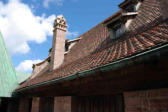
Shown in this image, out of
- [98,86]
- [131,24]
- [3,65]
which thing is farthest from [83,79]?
[3,65]

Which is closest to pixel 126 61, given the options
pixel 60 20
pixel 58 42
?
pixel 58 42

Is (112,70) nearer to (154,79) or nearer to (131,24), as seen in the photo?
(154,79)

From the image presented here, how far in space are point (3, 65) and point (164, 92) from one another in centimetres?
806

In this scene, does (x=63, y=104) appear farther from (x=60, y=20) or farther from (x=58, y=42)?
(x=60, y=20)

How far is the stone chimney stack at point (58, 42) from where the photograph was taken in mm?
7411

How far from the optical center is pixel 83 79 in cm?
292

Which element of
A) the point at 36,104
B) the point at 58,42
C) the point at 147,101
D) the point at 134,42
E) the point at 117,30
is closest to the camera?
the point at 147,101

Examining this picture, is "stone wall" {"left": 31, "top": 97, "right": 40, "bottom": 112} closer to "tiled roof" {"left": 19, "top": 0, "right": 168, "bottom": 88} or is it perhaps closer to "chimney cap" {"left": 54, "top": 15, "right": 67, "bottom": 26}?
"tiled roof" {"left": 19, "top": 0, "right": 168, "bottom": 88}

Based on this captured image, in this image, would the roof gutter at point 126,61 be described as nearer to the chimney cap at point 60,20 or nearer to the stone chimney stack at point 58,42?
the stone chimney stack at point 58,42

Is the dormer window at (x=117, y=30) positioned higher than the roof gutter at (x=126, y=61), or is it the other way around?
the dormer window at (x=117, y=30)

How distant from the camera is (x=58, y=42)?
7891 millimetres

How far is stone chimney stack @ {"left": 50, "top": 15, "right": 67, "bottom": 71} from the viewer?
24.3ft

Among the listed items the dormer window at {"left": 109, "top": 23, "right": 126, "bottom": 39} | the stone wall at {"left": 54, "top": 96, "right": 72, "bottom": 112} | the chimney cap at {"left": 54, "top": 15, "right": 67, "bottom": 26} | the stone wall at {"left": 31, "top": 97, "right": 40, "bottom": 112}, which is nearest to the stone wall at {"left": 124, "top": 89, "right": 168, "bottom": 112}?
the stone wall at {"left": 54, "top": 96, "right": 72, "bottom": 112}

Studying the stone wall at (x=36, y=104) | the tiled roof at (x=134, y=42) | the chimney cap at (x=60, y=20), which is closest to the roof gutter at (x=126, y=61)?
the tiled roof at (x=134, y=42)
